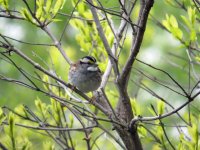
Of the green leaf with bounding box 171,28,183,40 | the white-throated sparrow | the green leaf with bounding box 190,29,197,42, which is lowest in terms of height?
the green leaf with bounding box 190,29,197,42

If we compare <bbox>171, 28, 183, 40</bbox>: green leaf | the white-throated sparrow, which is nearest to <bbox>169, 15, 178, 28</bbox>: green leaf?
<bbox>171, 28, 183, 40</bbox>: green leaf

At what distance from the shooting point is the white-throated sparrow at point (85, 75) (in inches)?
233

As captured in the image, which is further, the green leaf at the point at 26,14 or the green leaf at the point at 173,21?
the green leaf at the point at 173,21

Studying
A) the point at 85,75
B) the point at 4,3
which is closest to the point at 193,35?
the point at 4,3

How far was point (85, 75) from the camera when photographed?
20.4 feet

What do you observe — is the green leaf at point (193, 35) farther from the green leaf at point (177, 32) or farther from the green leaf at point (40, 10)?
the green leaf at point (40, 10)

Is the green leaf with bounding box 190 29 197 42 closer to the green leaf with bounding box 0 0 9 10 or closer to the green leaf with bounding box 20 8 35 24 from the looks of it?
the green leaf with bounding box 20 8 35 24

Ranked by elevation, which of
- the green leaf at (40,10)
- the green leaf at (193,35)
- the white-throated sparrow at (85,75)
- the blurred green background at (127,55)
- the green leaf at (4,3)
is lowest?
the green leaf at (193,35)

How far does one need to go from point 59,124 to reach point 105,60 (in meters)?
0.81

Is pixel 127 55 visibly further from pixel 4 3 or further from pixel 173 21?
pixel 4 3

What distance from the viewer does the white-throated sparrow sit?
5926 millimetres

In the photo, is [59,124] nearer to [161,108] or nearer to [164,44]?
[161,108]

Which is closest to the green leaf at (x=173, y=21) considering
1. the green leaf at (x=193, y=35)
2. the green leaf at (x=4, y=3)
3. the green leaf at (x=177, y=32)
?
the green leaf at (x=177, y=32)

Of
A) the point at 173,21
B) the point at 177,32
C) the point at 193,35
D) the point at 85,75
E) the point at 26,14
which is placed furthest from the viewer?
the point at 85,75
